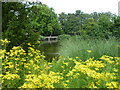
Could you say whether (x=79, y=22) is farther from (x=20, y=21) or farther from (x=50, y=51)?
(x=20, y=21)

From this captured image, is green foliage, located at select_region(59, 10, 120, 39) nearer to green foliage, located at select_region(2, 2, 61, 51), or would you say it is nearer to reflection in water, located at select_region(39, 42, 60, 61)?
reflection in water, located at select_region(39, 42, 60, 61)

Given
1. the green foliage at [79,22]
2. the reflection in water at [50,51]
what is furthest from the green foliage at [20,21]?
the green foliage at [79,22]

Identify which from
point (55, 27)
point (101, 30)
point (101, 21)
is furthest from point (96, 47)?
→ point (55, 27)

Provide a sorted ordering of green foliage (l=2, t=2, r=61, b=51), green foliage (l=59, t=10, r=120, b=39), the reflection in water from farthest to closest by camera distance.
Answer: green foliage (l=59, t=10, r=120, b=39) → the reflection in water → green foliage (l=2, t=2, r=61, b=51)

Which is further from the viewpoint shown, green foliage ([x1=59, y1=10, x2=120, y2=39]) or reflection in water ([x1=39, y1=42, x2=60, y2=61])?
green foliage ([x1=59, y1=10, x2=120, y2=39])

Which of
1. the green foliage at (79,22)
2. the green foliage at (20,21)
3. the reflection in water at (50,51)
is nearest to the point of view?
the green foliage at (20,21)

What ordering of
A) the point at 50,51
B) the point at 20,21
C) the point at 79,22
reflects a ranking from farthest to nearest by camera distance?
the point at 79,22, the point at 50,51, the point at 20,21

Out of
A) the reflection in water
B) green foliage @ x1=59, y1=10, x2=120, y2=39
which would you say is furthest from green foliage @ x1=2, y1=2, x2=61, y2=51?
green foliage @ x1=59, y1=10, x2=120, y2=39

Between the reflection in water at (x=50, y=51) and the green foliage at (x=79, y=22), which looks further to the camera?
the green foliage at (x=79, y=22)

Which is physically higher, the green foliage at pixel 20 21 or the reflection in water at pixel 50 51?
the green foliage at pixel 20 21

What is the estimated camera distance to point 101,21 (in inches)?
614

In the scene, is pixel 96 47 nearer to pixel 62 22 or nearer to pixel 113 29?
pixel 113 29

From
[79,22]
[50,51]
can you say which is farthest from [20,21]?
[79,22]

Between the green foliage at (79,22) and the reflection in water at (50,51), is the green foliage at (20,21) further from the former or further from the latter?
the green foliage at (79,22)
